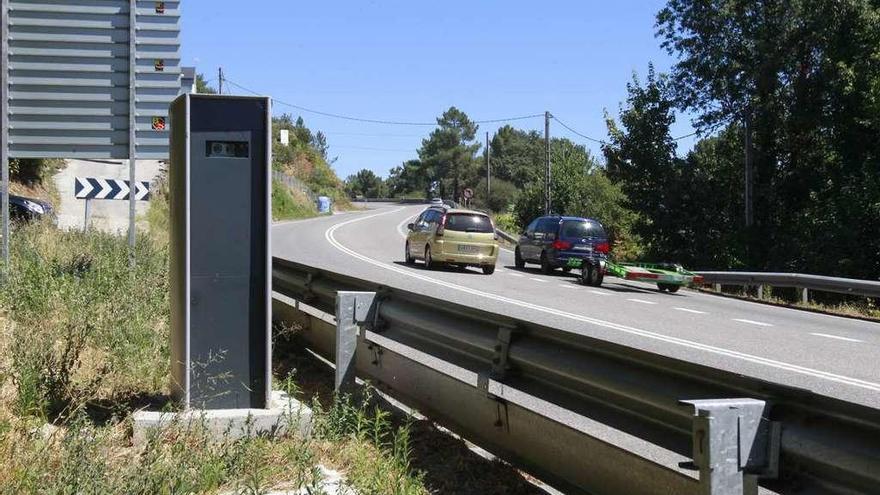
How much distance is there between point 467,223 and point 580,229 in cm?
340

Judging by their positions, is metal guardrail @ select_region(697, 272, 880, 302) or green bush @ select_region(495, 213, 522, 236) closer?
metal guardrail @ select_region(697, 272, 880, 302)

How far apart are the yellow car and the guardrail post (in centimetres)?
2028

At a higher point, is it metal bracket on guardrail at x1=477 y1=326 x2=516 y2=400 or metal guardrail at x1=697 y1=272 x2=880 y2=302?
metal bracket on guardrail at x1=477 y1=326 x2=516 y2=400

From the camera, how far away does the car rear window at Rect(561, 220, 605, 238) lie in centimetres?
2795

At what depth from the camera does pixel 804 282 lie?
2056cm

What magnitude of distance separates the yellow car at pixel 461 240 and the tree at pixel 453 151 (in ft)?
407

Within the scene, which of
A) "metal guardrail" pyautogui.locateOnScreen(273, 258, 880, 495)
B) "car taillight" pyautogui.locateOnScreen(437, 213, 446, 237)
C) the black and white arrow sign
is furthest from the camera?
"car taillight" pyautogui.locateOnScreen(437, 213, 446, 237)

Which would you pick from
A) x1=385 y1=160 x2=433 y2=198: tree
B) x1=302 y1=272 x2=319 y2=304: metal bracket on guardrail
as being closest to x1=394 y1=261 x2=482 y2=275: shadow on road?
x1=302 y1=272 x2=319 y2=304: metal bracket on guardrail

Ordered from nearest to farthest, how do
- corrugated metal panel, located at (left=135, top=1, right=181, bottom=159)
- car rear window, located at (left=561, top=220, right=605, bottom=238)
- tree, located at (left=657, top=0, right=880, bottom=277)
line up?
corrugated metal panel, located at (left=135, top=1, right=181, bottom=159)
car rear window, located at (left=561, top=220, right=605, bottom=238)
tree, located at (left=657, top=0, right=880, bottom=277)

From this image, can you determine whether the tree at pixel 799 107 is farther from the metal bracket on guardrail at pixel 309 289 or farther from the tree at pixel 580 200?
the metal bracket on guardrail at pixel 309 289

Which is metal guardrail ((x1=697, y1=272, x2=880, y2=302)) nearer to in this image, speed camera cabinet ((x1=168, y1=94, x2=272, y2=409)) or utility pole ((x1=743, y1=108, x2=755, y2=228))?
utility pole ((x1=743, y1=108, x2=755, y2=228))

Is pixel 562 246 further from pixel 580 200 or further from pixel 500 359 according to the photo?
pixel 580 200

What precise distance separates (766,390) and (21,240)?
12.6 meters

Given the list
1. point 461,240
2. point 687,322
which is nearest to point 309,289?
point 687,322
